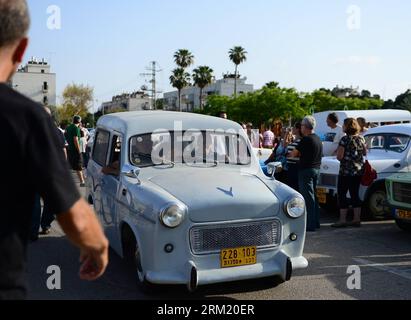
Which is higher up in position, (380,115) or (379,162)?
(380,115)

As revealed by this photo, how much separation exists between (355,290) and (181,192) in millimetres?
2095

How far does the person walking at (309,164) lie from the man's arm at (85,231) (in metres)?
6.41

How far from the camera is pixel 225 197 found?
4871 millimetres

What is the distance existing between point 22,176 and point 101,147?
5.23 metres

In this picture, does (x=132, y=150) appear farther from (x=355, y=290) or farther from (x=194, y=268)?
(x=355, y=290)

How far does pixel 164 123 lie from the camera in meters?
6.12

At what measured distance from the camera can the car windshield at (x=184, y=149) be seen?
596 centimetres

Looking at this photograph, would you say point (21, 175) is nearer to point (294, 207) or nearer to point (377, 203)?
point (294, 207)

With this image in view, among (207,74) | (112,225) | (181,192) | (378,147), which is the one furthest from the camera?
(207,74)

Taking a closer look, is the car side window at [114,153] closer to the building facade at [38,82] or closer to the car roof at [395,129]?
the car roof at [395,129]

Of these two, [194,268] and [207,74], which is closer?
[194,268]

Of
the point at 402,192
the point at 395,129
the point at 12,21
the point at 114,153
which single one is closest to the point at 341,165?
the point at 402,192

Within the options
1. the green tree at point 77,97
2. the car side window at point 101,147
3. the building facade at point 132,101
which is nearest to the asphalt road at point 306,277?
the car side window at point 101,147

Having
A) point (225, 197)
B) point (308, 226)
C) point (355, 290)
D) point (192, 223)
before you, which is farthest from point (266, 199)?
point (308, 226)
